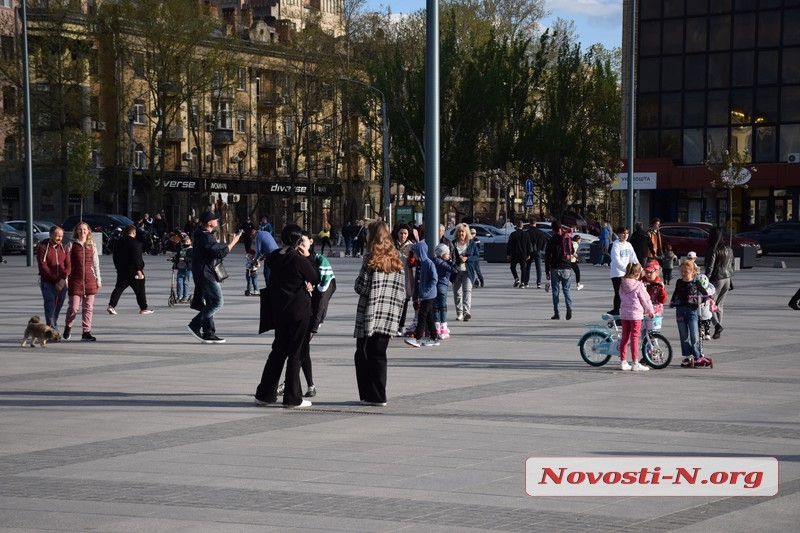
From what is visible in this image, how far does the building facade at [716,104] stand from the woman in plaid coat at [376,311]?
172ft

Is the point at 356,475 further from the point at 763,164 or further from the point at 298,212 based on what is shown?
the point at 298,212

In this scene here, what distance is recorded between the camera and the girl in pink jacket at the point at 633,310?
15.1 m

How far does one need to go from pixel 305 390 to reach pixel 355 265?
3274 cm

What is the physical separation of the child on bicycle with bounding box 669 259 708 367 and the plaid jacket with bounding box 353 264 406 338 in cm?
431

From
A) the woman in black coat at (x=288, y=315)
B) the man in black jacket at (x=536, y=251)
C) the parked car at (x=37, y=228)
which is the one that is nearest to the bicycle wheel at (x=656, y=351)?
the woman in black coat at (x=288, y=315)

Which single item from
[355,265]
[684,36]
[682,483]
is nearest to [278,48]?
[684,36]

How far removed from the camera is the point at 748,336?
1941 cm

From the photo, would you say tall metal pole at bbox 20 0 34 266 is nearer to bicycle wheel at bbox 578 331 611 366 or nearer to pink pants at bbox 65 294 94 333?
pink pants at bbox 65 294 94 333

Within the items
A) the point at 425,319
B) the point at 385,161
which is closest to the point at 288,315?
the point at 425,319

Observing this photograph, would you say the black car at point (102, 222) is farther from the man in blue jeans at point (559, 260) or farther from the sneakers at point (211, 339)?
the sneakers at point (211, 339)

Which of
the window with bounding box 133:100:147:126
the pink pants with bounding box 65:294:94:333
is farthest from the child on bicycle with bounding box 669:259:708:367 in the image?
the window with bounding box 133:100:147:126

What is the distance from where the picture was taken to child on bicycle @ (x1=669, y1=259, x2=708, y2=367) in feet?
50.7

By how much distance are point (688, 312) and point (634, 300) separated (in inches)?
34.8

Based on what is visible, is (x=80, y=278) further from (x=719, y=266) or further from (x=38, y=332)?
(x=719, y=266)
